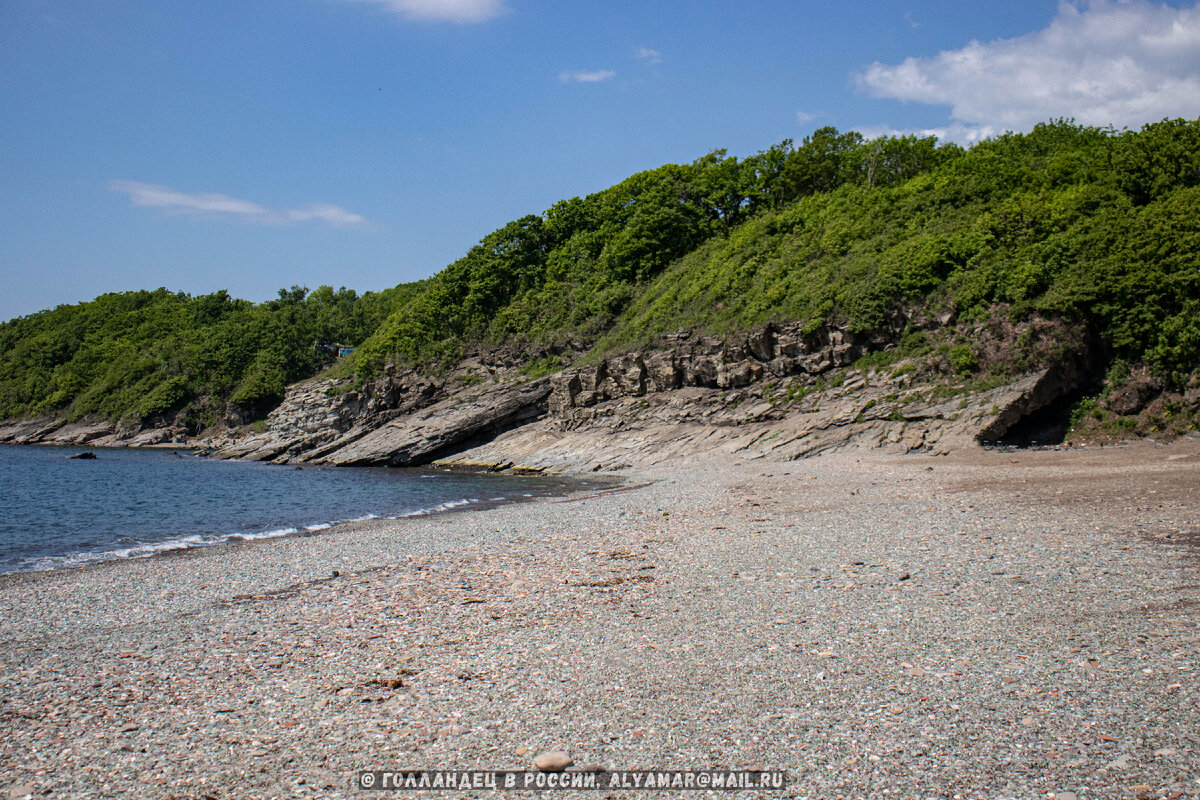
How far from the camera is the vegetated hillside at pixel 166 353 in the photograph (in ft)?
323

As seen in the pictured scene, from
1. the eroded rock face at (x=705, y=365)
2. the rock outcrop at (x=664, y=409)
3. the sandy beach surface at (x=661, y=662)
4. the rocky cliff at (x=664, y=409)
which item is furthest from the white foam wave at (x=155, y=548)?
the eroded rock face at (x=705, y=365)

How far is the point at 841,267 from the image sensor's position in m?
42.6

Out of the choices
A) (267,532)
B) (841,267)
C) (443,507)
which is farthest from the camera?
(841,267)

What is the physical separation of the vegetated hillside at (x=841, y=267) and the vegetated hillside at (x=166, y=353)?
507mm

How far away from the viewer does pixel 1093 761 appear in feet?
17.3

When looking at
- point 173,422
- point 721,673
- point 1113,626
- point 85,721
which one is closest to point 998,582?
point 1113,626

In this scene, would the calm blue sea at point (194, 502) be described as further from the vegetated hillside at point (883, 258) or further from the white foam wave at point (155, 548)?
the vegetated hillside at point (883, 258)

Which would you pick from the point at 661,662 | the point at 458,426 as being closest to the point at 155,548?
the point at 661,662

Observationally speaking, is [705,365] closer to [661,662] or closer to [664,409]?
[664,409]

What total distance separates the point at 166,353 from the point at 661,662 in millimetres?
118953

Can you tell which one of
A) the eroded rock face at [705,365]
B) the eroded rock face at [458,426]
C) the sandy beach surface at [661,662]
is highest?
the eroded rock face at [705,365]

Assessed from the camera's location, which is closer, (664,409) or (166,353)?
(664,409)

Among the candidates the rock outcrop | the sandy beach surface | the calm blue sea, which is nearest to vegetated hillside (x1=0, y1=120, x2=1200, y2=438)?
the rock outcrop

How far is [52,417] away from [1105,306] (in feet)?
420
